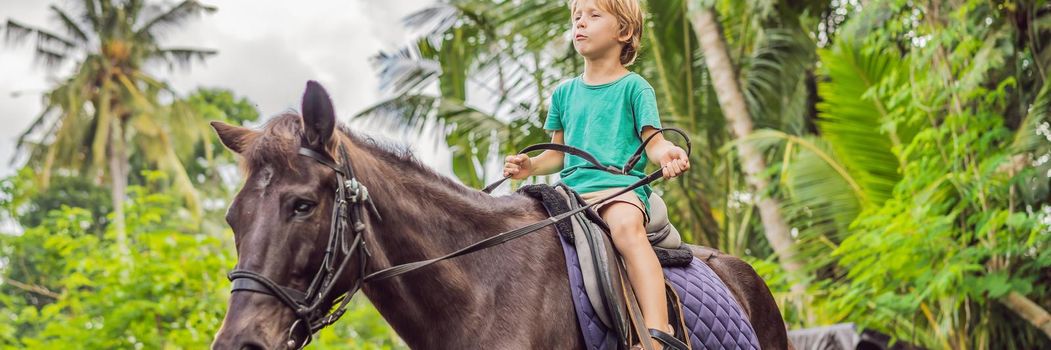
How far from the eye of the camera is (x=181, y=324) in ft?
36.8

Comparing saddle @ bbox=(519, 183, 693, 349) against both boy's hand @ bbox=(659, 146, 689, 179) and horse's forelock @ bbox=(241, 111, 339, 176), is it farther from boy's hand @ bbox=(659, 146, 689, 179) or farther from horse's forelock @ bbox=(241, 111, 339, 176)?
horse's forelock @ bbox=(241, 111, 339, 176)

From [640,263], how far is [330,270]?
3.47 ft

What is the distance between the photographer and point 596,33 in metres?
3.67

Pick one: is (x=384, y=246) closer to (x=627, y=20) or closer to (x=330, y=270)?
(x=330, y=270)

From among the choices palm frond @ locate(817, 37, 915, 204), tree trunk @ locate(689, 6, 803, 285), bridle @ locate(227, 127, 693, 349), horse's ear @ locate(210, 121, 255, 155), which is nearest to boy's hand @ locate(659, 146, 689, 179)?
bridle @ locate(227, 127, 693, 349)

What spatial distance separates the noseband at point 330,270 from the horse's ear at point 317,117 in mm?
37

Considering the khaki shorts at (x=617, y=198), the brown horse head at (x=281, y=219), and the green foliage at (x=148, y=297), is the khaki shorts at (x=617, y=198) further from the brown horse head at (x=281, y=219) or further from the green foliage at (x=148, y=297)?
the green foliage at (x=148, y=297)

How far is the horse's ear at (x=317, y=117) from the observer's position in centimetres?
292

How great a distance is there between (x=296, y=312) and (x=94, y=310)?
384 inches

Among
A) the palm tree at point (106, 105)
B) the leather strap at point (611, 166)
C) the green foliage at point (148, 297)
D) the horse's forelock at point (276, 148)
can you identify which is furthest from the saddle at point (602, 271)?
the palm tree at point (106, 105)

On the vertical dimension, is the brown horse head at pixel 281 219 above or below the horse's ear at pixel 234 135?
below

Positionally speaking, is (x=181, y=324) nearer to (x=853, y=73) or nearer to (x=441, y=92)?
(x=441, y=92)

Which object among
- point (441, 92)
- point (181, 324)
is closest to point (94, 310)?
point (181, 324)

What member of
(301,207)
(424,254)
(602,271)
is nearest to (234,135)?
(301,207)
